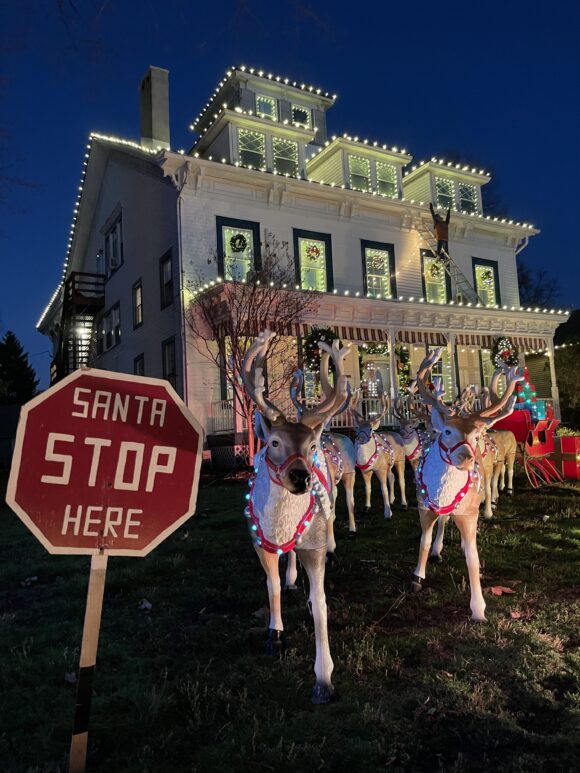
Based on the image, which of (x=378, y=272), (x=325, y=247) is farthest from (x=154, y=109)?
(x=378, y=272)

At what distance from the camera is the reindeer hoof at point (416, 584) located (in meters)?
6.11

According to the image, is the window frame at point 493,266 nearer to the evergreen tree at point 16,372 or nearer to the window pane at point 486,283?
the window pane at point 486,283

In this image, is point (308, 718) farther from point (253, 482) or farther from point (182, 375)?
point (182, 375)

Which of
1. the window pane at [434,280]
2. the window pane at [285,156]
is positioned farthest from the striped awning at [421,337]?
the window pane at [285,156]

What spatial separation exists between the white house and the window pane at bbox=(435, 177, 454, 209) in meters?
0.07

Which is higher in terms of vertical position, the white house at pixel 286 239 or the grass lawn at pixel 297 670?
the white house at pixel 286 239

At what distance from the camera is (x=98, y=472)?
2830 mm

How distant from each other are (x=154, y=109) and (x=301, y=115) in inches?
235

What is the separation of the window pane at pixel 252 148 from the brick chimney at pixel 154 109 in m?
3.94

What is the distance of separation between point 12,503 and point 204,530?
7.42m

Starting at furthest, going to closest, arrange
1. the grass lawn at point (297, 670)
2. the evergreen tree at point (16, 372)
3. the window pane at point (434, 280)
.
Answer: the evergreen tree at point (16, 372), the window pane at point (434, 280), the grass lawn at point (297, 670)

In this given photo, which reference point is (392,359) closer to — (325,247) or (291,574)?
(325,247)

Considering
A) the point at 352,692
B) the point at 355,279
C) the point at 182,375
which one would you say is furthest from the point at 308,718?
the point at 355,279

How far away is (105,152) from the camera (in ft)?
83.9
